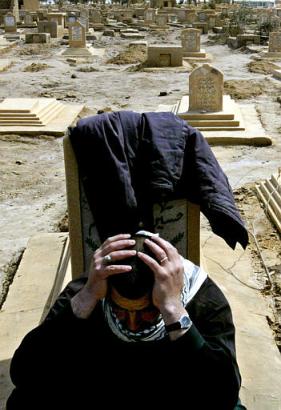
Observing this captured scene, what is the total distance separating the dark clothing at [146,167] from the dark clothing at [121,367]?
0.91 meters

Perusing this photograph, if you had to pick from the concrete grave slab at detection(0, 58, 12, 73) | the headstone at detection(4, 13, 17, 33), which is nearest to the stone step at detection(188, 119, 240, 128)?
the concrete grave slab at detection(0, 58, 12, 73)

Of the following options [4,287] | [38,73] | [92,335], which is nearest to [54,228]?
[4,287]

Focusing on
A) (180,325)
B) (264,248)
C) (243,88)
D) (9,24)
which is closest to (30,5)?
(9,24)

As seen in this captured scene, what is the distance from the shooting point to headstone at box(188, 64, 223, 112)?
34.7 feet

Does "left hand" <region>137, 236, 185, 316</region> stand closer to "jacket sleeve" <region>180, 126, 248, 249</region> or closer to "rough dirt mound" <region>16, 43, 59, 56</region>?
"jacket sleeve" <region>180, 126, 248, 249</region>

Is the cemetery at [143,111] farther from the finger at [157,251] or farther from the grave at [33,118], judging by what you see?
the finger at [157,251]

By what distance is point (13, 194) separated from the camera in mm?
7719

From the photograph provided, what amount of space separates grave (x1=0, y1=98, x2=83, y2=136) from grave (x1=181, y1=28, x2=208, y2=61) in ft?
34.7

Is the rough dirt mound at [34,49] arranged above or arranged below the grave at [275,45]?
below

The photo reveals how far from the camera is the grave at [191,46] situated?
21234 millimetres

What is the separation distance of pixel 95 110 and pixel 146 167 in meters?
9.58

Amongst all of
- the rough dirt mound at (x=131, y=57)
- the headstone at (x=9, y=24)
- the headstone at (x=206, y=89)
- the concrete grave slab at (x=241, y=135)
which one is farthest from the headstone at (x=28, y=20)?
the headstone at (x=206, y=89)

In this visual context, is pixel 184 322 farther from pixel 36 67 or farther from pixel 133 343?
pixel 36 67

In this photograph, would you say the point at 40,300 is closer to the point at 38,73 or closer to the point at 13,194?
the point at 13,194
